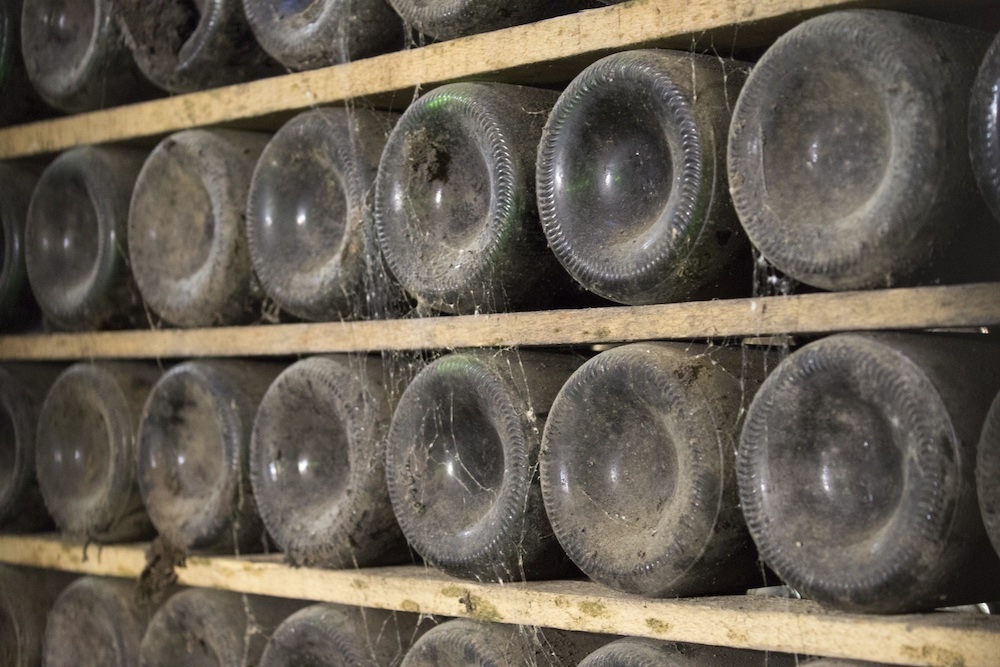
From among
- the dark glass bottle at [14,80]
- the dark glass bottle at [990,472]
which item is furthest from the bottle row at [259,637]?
the dark glass bottle at [14,80]

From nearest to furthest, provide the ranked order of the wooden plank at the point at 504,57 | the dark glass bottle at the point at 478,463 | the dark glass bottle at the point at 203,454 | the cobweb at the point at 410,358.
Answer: the wooden plank at the point at 504,57 < the cobweb at the point at 410,358 < the dark glass bottle at the point at 478,463 < the dark glass bottle at the point at 203,454

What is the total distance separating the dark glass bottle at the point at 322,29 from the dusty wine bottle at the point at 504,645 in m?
1.01

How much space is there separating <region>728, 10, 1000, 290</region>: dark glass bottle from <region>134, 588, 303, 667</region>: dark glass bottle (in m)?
1.31

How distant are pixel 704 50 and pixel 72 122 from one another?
155 centimetres

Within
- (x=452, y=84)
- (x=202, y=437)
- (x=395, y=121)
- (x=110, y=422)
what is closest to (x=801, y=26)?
(x=452, y=84)

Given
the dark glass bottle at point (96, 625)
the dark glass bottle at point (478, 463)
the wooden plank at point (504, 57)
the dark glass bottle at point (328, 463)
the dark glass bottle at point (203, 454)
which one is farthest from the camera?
the dark glass bottle at point (96, 625)

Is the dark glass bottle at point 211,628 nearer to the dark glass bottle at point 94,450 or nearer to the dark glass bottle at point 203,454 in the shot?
the dark glass bottle at point 203,454

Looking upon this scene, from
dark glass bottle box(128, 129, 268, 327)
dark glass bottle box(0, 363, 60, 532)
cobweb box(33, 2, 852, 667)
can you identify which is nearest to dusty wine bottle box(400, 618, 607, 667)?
cobweb box(33, 2, 852, 667)

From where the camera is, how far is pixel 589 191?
1925 mm

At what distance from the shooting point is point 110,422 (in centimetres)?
271

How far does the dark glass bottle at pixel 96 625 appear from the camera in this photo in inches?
106

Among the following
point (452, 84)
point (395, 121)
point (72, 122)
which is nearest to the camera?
point (452, 84)

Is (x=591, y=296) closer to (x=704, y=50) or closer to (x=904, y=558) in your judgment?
(x=704, y=50)

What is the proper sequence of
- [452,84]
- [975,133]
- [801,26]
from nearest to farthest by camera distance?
[975,133]
[801,26]
[452,84]
